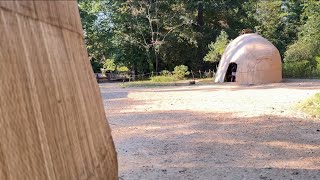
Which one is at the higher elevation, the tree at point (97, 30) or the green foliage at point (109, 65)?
the tree at point (97, 30)

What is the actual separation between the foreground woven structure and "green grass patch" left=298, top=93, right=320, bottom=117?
332 inches

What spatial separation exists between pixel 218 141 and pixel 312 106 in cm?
448

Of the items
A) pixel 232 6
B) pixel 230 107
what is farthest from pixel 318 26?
pixel 230 107

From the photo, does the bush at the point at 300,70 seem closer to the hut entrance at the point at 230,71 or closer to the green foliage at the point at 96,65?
the hut entrance at the point at 230,71

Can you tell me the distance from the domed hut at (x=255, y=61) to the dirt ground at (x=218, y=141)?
7714 mm

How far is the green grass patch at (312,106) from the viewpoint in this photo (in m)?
9.86

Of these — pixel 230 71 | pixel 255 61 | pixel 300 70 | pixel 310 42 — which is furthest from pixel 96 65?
pixel 310 42

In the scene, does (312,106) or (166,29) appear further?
(166,29)

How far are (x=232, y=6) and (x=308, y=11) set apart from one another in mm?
7268

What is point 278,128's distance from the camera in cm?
834

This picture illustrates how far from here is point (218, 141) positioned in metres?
7.45

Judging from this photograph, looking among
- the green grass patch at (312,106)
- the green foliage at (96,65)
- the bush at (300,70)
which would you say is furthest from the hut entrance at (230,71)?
the green foliage at (96,65)

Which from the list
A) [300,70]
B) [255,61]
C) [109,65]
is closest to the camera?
[255,61]

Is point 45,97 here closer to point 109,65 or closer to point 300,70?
point 300,70
